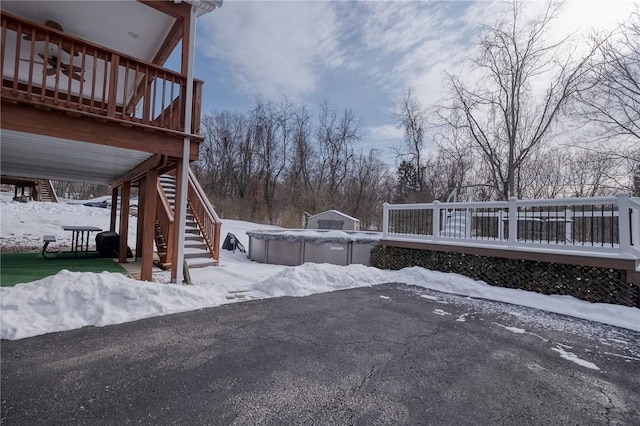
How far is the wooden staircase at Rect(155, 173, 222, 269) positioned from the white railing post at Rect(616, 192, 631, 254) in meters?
7.49

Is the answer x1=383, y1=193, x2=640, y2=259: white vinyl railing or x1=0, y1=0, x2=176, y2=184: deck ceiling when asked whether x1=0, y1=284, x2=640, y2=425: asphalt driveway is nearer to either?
x1=383, y1=193, x2=640, y2=259: white vinyl railing

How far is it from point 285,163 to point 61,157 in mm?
20254

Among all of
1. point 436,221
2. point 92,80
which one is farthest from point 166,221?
point 436,221

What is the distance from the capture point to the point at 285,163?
999 inches

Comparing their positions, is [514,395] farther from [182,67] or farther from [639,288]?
[182,67]

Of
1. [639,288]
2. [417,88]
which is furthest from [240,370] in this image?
[417,88]

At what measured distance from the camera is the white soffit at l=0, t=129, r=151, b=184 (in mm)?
4395

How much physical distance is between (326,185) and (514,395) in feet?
73.5

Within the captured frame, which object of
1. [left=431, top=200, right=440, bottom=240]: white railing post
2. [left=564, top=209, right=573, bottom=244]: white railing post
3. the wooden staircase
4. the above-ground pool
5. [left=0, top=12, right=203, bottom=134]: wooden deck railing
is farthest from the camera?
the above-ground pool

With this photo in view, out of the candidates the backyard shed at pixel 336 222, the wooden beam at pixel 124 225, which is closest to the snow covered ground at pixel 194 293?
the wooden beam at pixel 124 225

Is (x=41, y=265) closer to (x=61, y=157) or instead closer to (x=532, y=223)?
(x=61, y=157)

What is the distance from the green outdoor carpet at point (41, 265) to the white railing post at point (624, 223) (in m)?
8.23

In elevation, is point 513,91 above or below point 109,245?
above

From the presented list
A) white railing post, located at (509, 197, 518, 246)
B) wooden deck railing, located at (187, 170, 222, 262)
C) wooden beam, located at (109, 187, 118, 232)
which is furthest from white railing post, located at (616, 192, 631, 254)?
wooden beam, located at (109, 187, 118, 232)
